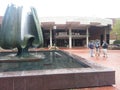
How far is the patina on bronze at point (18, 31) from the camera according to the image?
10648mm

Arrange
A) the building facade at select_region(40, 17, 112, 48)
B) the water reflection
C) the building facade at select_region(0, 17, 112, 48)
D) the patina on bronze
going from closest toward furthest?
the water reflection, the patina on bronze, the building facade at select_region(0, 17, 112, 48), the building facade at select_region(40, 17, 112, 48)

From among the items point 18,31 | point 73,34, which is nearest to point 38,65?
point 18,31

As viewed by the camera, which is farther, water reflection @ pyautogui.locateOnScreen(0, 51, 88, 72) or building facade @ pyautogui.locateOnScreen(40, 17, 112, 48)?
building facade @ pyautogui.locateOnScreen(40, 17, 112, 48)

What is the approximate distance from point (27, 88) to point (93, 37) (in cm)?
4419

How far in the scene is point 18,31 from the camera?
10672 mm

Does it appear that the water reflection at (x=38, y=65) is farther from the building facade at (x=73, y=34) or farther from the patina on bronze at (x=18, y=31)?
the building facade at (x=73, y=34)

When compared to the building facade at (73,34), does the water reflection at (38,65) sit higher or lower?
lower

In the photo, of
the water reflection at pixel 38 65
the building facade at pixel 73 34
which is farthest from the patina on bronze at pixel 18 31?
the building facade at pixel 73 34

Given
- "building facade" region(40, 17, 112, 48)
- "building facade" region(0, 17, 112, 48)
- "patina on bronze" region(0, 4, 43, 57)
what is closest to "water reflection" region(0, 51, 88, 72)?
"patina on bronze" region(0, 4, 43, 57)

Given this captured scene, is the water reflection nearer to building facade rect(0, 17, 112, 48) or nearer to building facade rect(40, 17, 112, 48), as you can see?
building facade rect(0, 17, 112, 48)

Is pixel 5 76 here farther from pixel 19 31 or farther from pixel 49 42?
pixel 49 42

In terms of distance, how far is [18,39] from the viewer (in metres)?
10.7

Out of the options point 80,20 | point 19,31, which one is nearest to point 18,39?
point 19,31

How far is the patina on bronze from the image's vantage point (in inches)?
419
